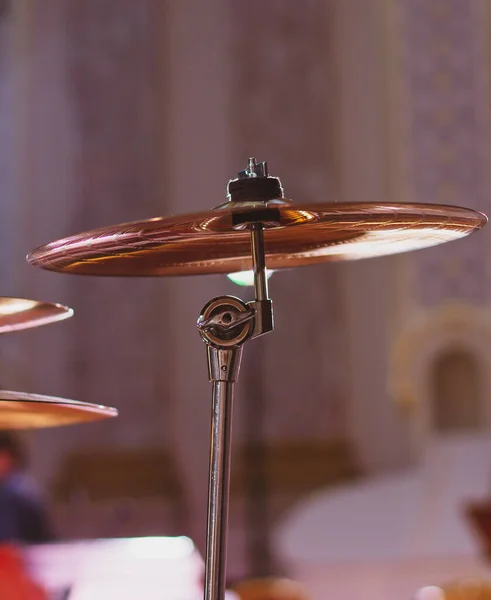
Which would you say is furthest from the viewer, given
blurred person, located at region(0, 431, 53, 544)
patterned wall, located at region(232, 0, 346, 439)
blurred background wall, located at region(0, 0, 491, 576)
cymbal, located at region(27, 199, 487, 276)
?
patterned wall, located at region(232, 0, 346, 439)

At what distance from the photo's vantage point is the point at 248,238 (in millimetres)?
665

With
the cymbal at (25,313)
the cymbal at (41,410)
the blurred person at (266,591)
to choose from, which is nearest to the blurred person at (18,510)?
the blurred person at (266,591)

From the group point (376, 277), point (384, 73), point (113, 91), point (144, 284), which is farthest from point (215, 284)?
point (384, 73)

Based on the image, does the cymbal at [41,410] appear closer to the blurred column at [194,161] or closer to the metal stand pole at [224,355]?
the metal stand pole at [224,355]

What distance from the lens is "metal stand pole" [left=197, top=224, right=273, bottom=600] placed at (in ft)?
1.89

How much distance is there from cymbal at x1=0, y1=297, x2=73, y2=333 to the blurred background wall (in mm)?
4705

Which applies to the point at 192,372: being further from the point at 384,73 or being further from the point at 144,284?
the point at 384,73

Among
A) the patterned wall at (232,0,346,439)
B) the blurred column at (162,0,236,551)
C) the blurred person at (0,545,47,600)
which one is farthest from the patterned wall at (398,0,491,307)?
the blurred person at (0,545,47,600)

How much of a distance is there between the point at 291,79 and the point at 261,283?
5.64m

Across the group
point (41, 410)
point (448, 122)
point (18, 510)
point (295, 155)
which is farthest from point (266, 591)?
point (448, 122)

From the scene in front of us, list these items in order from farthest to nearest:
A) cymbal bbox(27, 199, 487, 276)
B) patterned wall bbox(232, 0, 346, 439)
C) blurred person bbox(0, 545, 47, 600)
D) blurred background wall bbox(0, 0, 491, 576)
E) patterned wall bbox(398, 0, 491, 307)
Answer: patterned wall bbox(398, 0, 491, 307)
patterned wall bbox(232, 0, 346, 439)
blurred background wall bbox(0, 0, 491, 576)
blurred person bbox(0, 545, 47, 600)
cymbal bbox(27, 199, 487, 276)

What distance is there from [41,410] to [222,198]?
512 cm

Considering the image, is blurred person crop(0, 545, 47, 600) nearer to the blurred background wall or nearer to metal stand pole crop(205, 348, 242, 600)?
metal stand pole crop(205, 348, 242, 600)

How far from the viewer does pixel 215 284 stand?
572 centimetres
